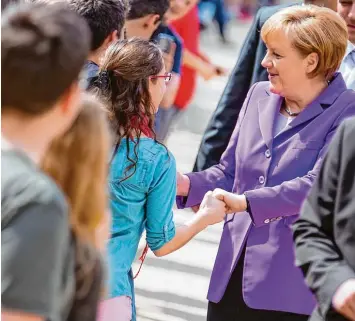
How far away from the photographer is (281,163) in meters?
3.46

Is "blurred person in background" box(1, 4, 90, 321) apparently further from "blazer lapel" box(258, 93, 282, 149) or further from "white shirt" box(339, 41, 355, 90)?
"white shirt" box(339, 41, 355, 90)

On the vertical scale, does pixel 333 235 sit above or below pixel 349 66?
above

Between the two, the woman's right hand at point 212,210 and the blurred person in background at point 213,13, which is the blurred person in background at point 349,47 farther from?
the blurred person in background at point 213,13

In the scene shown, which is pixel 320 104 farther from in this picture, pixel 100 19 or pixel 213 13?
pixel 213 13

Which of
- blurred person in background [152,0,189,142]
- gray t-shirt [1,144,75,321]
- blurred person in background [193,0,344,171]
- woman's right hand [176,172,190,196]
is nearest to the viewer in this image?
gray t-shirt [1,144,75,321]

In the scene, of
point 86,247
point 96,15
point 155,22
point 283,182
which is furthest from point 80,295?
point 155,22

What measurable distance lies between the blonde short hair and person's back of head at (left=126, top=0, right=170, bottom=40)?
1450mm

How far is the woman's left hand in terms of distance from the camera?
3.43 meters

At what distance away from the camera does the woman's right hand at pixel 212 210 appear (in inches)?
134

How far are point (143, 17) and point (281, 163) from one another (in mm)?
1628

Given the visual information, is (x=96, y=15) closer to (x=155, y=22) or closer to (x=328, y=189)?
(x=155, y=22)

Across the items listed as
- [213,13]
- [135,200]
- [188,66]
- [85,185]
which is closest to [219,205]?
[135,200]

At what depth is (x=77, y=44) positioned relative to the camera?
6.59 feet

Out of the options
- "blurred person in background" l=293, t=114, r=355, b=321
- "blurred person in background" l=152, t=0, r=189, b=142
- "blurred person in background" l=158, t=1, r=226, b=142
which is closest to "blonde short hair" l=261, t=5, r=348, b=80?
"blurred person in background" l=293, t=114, r=355, b=321
